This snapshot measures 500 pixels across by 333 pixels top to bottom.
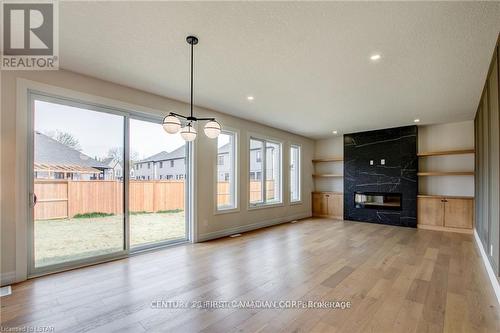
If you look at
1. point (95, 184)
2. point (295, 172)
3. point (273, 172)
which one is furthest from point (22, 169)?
point (295, 172)

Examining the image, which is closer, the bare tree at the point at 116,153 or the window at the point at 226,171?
the bare tree at the point at 116,153

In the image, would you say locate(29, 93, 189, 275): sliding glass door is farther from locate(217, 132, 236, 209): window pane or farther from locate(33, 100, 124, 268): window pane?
locate(217, 132, 236, 209): window pane

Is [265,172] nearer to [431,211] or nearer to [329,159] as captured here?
[329,159]

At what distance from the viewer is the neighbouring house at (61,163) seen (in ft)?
10.8

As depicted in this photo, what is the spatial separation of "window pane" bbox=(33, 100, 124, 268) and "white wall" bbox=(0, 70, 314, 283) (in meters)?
0.23

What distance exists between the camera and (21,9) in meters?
2.21

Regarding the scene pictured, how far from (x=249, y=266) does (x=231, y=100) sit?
115 inches

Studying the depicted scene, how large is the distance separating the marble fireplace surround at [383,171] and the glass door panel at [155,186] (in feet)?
17.3

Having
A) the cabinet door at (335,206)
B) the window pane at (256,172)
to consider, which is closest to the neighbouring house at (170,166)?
the window pane at (256,172)

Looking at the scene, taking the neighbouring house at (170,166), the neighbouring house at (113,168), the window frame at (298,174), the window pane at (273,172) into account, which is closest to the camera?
the neighbouring house at (113,168)

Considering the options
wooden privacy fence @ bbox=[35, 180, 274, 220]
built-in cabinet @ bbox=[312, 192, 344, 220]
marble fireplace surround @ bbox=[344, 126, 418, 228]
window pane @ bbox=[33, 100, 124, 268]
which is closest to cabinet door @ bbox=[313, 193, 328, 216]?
built-in cabinet @ bbox=[312, 192, 344, 220]

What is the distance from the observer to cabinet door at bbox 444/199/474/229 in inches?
225

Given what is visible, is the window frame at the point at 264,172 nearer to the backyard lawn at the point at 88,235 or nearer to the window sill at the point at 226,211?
the window sill at the point at 226,211

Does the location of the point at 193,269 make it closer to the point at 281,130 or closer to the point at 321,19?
the point at 321,19
